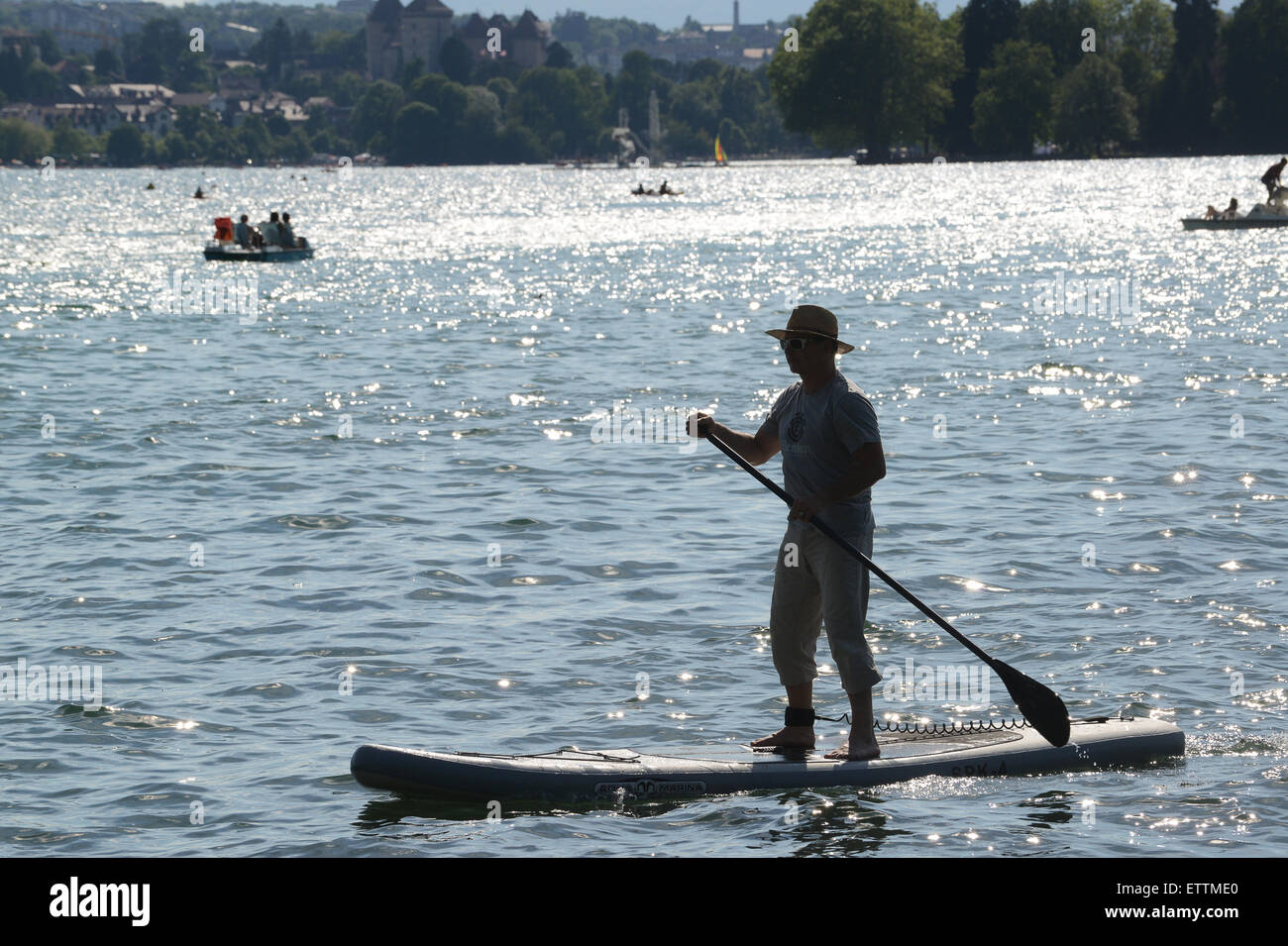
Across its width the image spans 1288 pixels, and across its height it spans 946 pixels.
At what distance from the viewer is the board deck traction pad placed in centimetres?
902

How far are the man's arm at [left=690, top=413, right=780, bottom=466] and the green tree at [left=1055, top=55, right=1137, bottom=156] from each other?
155 m

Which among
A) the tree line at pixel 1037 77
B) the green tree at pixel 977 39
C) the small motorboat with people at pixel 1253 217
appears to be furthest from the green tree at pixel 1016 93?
the small motorboat with people at pixel 1253 217

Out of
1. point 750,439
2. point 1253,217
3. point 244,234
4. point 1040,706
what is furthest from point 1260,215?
point 750,439

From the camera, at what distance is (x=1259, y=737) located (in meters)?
10.0

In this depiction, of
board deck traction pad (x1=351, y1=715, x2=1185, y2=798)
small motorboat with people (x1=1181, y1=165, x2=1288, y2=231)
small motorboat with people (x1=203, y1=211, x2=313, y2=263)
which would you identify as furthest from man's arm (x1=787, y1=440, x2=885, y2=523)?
small motorboat with people (x1=1181, y1=165, x2=1288, y2=231)

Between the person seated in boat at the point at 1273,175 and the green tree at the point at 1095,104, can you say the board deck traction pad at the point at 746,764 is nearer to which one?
the person seated in boat at the point at 1273,175

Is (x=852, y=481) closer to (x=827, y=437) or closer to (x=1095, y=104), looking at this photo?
(x=827, y=437)

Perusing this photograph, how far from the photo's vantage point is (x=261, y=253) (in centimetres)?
5428

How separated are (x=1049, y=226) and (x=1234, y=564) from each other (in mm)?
61043

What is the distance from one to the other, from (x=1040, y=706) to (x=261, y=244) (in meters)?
47.2

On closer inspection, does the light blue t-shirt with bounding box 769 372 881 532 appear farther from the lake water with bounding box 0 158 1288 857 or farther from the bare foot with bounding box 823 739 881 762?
the lake water with bounding box 0 158 1288 857

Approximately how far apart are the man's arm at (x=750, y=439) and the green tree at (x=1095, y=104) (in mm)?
155323

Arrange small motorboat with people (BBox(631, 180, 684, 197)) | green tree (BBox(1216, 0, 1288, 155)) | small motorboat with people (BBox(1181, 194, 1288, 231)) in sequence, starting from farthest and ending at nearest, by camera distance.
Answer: green tree (BBox(1216, 0, 1288, 155)) < small motorboat with people (BBox(631, 180, 684, 197)) < small motorboat with people (BBox(1181, 194, 1288, 231))
